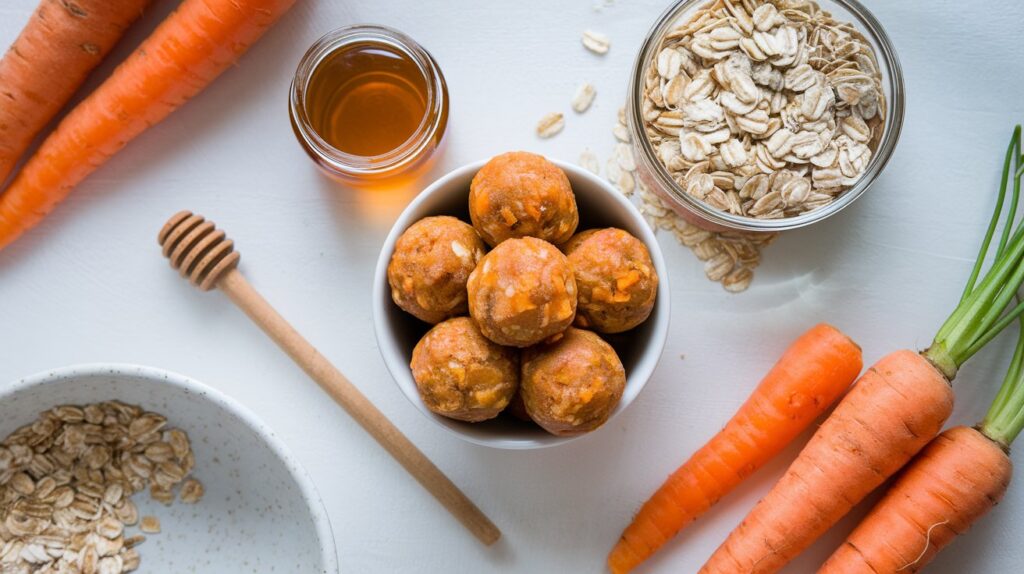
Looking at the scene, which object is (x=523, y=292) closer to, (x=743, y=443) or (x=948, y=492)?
(x=743, y=443)

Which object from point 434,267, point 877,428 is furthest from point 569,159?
point 877,428

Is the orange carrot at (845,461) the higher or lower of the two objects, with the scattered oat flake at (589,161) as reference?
lower

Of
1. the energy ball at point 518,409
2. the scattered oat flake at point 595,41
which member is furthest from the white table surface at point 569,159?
the energy ball at point 518,409

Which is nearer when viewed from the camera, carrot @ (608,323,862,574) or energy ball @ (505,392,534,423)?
energy ball @ (505,392,534,423)

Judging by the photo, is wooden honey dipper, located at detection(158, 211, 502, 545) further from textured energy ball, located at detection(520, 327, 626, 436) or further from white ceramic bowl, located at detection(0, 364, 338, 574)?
textured energy ball, located at detection(520, 327, 626, 436)

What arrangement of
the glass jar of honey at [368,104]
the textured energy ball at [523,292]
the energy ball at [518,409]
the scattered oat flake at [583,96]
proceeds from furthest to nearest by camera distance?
the scattered oat flake at [583,96] < the glass jar of honey at [368,104] < the energy ball at [518,409] < the textured energy ball at [523,292]

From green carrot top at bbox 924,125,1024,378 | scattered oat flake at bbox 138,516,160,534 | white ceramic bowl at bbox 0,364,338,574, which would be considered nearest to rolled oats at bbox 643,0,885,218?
green carrot top at bbox 924,125,1024,378

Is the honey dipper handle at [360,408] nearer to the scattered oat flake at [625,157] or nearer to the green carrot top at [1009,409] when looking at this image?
the scattered oat flake at [625,157]
